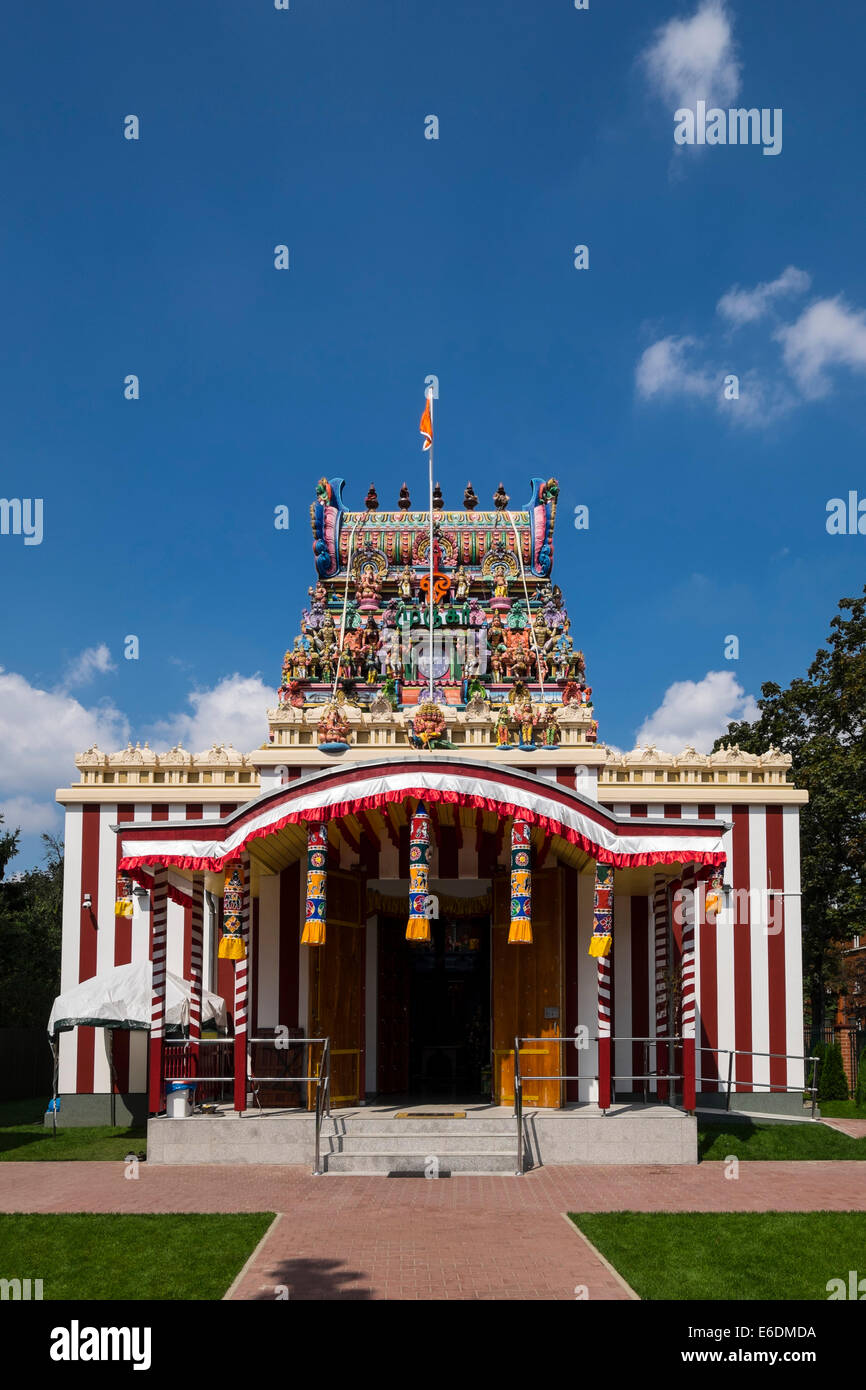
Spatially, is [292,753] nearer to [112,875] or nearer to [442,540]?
[112,875]

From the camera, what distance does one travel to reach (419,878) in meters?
15.0

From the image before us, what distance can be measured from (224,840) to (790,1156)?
8386mm

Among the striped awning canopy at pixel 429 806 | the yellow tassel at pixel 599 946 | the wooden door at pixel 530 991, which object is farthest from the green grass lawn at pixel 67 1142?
the yellow tassel at pixel 599 946

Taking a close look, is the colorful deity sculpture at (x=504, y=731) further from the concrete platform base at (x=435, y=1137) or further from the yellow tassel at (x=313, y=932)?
the concrete platform base at (x=435, y=1137)

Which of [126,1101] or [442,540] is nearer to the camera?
[126,1101]

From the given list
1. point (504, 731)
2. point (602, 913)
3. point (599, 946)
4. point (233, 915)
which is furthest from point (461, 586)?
point (599, 946)

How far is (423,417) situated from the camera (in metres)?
26.3

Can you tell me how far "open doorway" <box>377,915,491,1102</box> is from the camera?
67.1 ft

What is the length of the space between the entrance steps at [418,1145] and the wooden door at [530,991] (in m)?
2.25

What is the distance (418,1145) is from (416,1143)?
3 centimetres

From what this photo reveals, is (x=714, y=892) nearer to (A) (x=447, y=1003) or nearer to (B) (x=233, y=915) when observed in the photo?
(B) (x=233, y=915)

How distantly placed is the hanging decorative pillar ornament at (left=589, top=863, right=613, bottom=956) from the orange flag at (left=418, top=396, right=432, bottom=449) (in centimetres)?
1308
